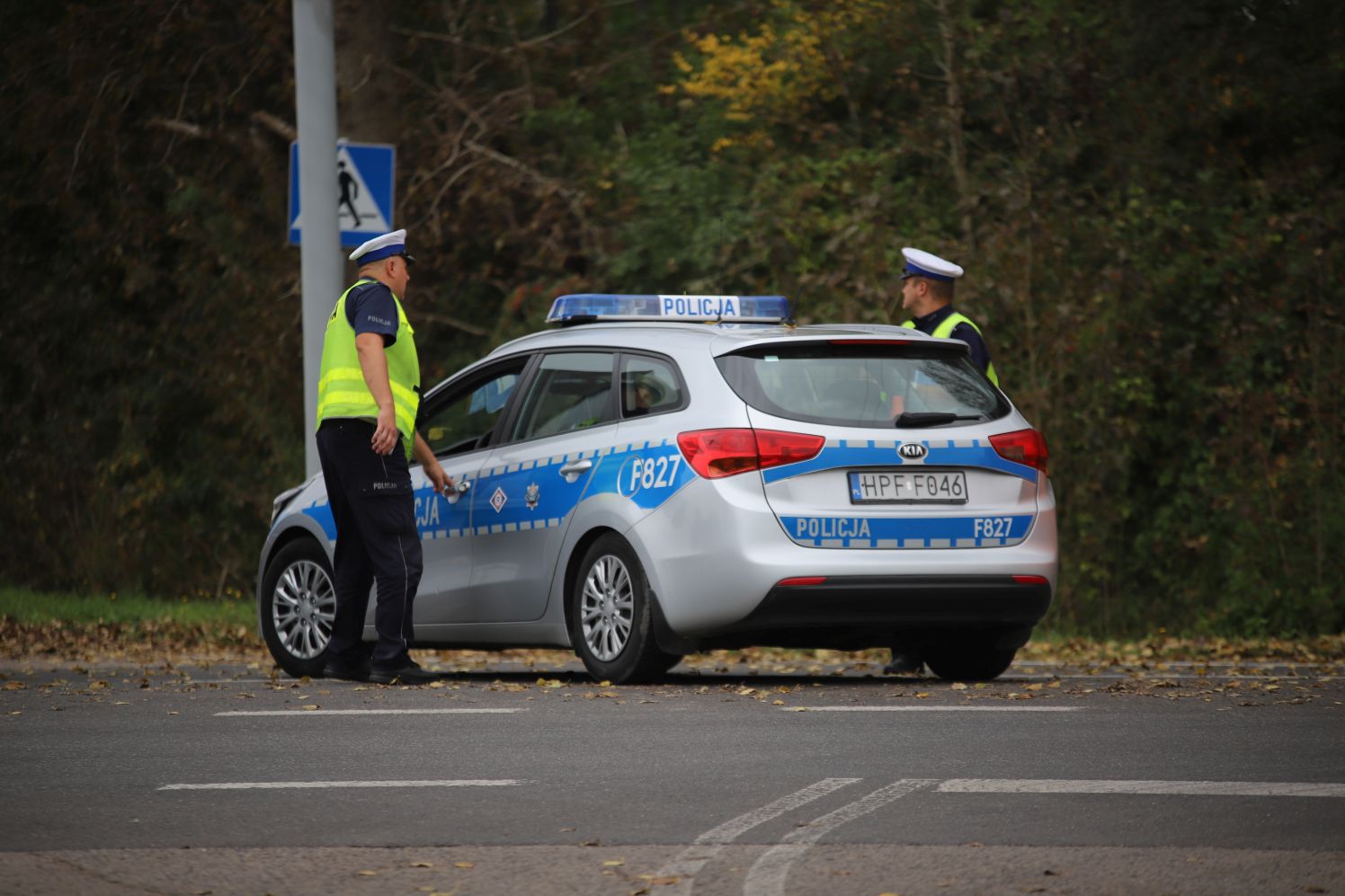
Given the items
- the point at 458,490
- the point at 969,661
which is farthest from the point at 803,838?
the point at 458,490

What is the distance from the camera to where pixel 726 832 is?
5.70 meters

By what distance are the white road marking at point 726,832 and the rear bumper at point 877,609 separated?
262 centimetres

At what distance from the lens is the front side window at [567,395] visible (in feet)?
33.0

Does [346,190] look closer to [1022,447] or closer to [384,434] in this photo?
[384,434]

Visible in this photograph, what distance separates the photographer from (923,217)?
19.0 metres

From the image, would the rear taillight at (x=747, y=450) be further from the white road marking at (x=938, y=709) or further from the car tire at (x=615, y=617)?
the white road marking at (x=938, y=709)

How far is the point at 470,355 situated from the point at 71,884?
16987mm

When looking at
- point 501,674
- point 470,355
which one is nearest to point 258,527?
point 470,355

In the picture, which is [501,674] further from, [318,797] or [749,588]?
[318,797]

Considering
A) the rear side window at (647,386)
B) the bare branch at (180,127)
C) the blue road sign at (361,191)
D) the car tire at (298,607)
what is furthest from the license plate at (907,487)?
the bare branch at (180,127)

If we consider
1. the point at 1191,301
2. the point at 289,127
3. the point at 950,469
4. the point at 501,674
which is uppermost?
the point at 289,127

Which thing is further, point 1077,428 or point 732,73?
point 732,73

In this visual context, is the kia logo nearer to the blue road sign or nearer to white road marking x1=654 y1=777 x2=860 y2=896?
white road marking x1=654 y1=777 x2=860 y2=896

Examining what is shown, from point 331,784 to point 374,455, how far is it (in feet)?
12.0
